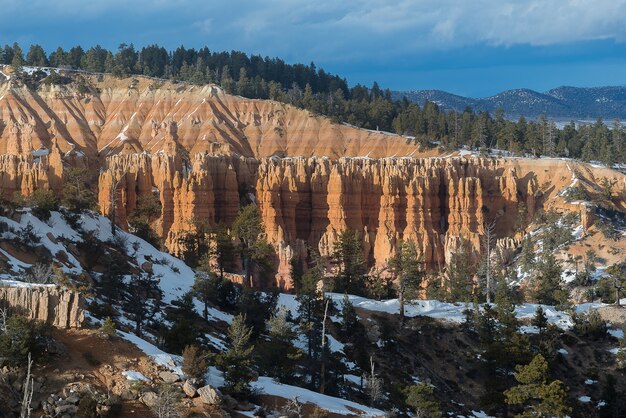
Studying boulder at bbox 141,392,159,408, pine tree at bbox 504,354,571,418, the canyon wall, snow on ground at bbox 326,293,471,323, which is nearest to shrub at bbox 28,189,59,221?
snow on ground at bbox 326,293,471,323

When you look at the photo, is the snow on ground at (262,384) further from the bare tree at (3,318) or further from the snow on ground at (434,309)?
the snow on ground at (434,309)

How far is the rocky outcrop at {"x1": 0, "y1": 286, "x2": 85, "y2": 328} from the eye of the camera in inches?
1061

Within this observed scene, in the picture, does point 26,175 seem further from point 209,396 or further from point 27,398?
point 27,398

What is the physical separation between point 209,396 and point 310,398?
5.36 meters

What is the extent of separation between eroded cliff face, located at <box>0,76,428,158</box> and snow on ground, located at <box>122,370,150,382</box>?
251ft

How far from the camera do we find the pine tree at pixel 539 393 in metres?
34.1

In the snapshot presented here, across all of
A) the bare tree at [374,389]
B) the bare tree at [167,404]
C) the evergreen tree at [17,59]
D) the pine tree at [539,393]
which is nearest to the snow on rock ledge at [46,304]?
the bare tree at [167,404]

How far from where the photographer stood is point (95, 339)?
89.0 ft

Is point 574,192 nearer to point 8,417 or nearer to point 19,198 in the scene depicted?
point 19,198

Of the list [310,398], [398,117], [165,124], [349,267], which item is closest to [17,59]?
[165,124]

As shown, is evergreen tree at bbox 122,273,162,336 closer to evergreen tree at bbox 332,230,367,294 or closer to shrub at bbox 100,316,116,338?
shrub at bbox 100,316,116,338

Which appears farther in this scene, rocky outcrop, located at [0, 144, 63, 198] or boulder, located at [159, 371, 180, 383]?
rocky outcrop, located at [0, 144, 63, 198]

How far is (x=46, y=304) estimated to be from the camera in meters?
27.1

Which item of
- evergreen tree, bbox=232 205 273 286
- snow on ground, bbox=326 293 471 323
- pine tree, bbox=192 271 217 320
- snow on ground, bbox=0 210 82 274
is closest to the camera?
snow on ground, bbox=0 210 82 274
